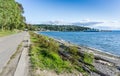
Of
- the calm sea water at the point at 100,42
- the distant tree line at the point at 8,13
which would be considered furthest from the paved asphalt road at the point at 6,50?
the distant tree line at the point at 8,13

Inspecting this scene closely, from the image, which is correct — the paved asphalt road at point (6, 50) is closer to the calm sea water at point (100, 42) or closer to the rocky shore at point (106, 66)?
the rocky shore at point (106, 66)

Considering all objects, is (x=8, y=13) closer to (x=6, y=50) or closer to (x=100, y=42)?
(x=100, y=42)

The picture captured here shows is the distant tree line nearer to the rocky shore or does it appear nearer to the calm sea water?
the calm sea water

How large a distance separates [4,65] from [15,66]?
711 mm

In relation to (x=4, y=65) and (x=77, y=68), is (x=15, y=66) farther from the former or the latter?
(x=77, y=68)

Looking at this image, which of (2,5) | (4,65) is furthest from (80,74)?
(2,5)

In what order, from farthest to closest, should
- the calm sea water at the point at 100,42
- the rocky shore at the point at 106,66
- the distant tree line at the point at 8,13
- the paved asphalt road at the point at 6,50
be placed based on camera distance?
the distant tree line at the point at 8,13
the calm sea water at the point at 100,42
the paved asphalt road at the point at 6,50
the rocky shore at the point at 106,66

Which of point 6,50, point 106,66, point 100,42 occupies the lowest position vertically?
Answer: point 100,42

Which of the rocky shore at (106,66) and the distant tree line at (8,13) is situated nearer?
the rocky shore at (106,66)

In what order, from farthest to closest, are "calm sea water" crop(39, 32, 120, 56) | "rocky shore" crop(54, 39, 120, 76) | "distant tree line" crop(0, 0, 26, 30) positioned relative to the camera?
"distant tree line" crop(0, 0, 26, 30) < "calm sea water" crop(39, 32, 120, 56) < "rocky shore" crop(54, 39, 120, 76)

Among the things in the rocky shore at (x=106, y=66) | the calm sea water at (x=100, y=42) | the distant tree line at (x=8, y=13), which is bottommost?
the calm sea water at (x=100, y=42)

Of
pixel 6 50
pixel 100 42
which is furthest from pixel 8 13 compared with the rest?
pixel 6 50

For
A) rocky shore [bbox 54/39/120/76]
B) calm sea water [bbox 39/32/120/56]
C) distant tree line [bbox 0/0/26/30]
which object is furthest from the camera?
distant tree line [bbox 0/0/26/30]

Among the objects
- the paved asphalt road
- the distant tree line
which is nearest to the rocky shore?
the paved asphalt road
